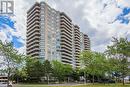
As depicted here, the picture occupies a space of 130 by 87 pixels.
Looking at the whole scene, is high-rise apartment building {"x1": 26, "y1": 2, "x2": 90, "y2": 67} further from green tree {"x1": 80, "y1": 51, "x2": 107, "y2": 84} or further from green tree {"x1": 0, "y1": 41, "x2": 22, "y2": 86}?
green tree {"x1": 0, "y1": 41, "x2": 22, "y2": 86}

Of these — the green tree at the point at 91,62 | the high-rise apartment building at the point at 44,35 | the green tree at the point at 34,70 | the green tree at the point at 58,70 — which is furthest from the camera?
the high-rise apartment building at the point at 44,35

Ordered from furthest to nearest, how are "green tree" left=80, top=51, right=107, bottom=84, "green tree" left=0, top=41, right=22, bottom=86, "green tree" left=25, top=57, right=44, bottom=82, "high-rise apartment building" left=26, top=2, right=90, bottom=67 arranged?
"high-rise apartment building" left=26, top=2, right=90, bottom=67 < "green tree" left=25, top=57, right=44, bottom=82 < "green tree" left=80, top=51, right=107, bottom=84 < "green tree" left=0, top=41, right=22, bottom=86

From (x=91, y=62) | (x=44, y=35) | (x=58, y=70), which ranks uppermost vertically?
(x=44, y=35)

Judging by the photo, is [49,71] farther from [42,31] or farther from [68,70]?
[42,31]

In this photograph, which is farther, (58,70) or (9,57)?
(58,70)

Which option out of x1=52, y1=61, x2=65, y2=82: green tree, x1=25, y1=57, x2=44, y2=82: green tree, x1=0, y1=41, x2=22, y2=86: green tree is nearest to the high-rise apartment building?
x1=52, y1=61, x2=65, y2=82: green tree

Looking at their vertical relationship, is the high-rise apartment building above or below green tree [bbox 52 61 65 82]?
above

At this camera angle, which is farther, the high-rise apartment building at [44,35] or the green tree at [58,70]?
the high-rise apartment building at [44,35]

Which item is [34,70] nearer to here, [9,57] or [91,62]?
[91,62]

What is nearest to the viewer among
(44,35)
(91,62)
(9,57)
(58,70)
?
(9,57)

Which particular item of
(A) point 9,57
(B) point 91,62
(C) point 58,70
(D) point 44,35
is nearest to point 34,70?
(C) point 58,70

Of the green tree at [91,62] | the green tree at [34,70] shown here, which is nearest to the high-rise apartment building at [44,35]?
the green tree at [34,70]

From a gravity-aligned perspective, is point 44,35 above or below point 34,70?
above

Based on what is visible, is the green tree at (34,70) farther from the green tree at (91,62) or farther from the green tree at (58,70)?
the green tree at (91,62)
